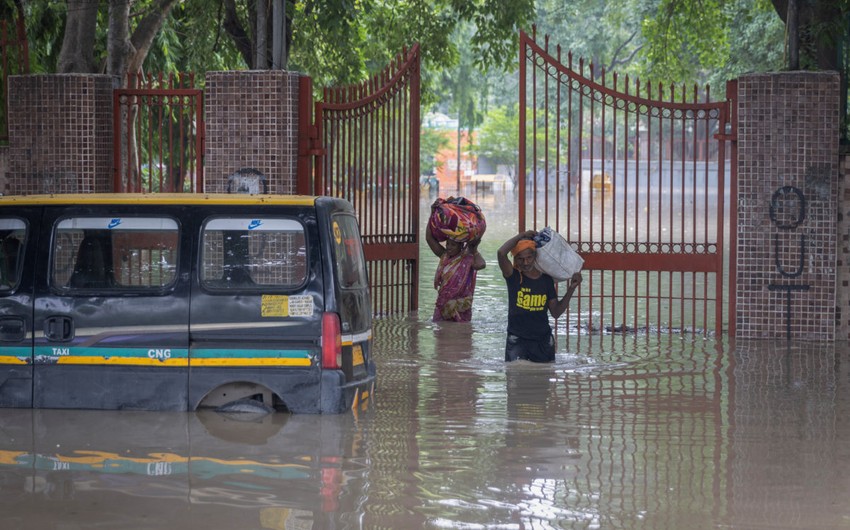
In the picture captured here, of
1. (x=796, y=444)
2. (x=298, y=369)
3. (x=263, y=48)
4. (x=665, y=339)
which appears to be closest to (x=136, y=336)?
(x=298, y=369)

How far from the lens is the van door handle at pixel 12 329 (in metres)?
8.63

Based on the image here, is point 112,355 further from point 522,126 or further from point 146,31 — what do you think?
point 146,31

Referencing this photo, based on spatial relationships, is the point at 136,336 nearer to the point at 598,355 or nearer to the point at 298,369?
the point at 298,369

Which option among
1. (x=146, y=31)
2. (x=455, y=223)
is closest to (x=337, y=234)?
(x=455, y=223)

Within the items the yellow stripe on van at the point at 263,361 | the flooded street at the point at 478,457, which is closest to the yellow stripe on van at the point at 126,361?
the yellow stripe on van at the point at 263,361

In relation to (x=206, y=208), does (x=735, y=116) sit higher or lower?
higher

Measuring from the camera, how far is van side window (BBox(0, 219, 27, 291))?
28.4ft

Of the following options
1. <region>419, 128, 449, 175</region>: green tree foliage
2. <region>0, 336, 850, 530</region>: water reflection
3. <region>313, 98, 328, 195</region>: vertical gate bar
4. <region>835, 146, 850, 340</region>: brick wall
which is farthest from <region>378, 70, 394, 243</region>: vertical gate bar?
<region>419, 128, 449, 175</region>: green tree foliage

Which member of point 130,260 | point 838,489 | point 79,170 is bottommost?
point 838,489

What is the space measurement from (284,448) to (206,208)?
1.86 meters

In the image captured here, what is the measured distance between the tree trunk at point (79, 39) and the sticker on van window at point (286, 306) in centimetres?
784

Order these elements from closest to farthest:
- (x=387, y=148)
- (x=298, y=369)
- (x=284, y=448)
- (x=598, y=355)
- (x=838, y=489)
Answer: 1. (x=838, y=489)
2. (x=284, y=448)
3. (x=298, y=369)
4. (x=598, y=355)
5. (x=387, y=148)

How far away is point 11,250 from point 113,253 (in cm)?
76

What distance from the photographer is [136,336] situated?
854 centimetres
